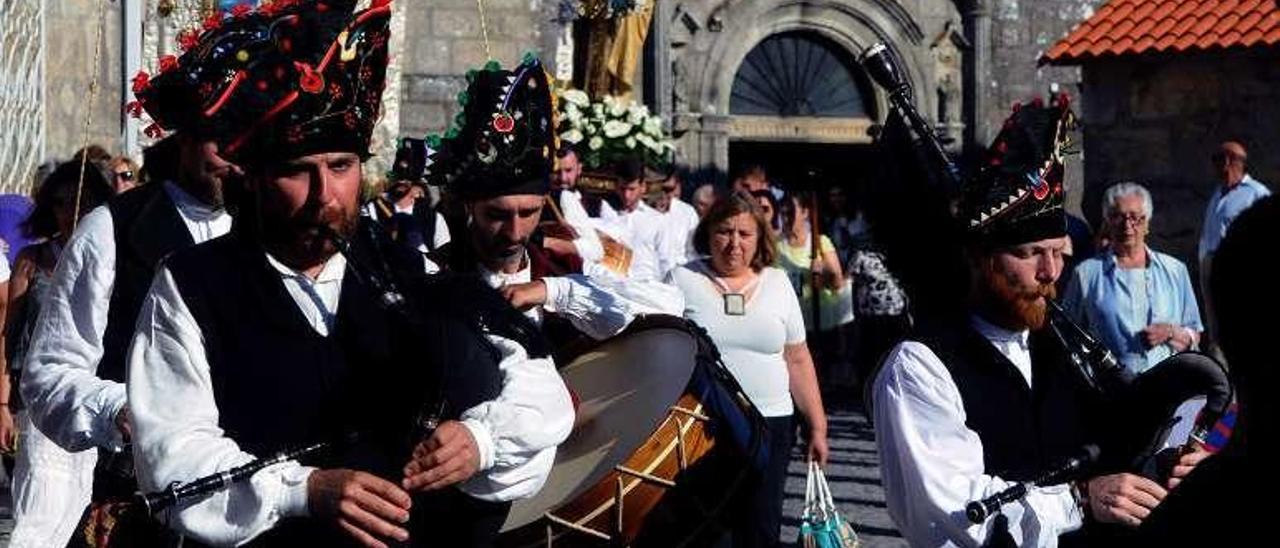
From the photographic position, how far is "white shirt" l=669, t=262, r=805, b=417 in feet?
28.3

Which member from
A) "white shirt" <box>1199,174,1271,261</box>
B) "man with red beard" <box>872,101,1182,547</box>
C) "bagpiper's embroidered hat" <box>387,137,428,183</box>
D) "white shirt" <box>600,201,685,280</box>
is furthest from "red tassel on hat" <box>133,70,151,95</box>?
"white shirt" <box>1199,174,1271,261</box>

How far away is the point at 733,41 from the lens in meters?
27.0

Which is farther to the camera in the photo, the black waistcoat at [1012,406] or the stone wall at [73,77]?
the stone wall at [73,77]

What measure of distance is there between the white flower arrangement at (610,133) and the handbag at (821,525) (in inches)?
288

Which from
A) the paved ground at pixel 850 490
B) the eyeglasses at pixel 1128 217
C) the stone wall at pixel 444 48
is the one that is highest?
the stone wall at pixel 444 48

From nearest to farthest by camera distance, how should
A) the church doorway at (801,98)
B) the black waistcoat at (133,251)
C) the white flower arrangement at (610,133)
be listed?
the black waistcoat at (133,251), the white flower arrangement at (610,133), the church doorway at (801,98)

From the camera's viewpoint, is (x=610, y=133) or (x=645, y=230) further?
(x=610, y=133)

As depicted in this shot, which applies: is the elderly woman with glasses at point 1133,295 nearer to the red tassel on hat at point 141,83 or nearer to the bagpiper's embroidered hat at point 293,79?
the red tassel on hat at point 141,83

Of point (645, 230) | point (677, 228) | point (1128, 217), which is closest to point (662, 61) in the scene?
point (677, 228)

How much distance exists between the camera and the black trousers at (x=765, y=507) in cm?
600

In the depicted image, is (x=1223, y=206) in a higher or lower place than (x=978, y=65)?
lower

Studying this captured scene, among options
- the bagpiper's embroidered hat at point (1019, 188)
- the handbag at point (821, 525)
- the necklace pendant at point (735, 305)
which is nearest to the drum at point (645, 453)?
the bagpiper's embroidered hat at point (1019, 188)

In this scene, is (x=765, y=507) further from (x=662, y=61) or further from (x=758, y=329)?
(x=662, y=61)

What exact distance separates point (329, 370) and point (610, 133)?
11247 millimetres
